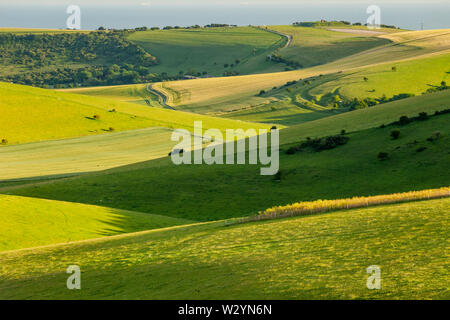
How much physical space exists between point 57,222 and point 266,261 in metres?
18.7

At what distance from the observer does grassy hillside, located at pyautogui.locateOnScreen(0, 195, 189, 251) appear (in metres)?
30.9

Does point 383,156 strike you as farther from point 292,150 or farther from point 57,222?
point 57,222

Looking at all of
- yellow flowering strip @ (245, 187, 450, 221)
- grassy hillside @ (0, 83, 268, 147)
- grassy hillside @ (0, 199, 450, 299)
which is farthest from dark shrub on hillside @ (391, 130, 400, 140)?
grassy hillside @ (0, 83, 268, 147)

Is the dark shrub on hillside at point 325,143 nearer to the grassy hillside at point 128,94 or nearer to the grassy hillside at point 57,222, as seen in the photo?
the grassy hillside at point 57,222

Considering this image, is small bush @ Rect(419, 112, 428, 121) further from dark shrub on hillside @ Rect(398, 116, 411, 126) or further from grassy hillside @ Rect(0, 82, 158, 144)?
grassy hillside @ Rect(0, 82, 158, 144)

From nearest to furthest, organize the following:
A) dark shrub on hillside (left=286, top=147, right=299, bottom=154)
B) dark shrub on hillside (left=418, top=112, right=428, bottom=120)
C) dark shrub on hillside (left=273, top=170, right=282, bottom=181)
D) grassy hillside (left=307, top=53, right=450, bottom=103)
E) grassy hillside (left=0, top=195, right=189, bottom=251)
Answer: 1. grassy hillside (left=0, top=195, right=189, bottom=251)
2. dark shrub on hillside (left=273, top=170, right=282, bottom=181)
3. dark shrub on hillside (left=418, top=112, right=428, bottom=120)
4. dark shrub on hillside (left=286, top=147, right=299, bottom=154)
5. grassy hillside (left=307, top=53, right=450, bottom=103)

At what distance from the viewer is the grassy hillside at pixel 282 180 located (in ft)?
140

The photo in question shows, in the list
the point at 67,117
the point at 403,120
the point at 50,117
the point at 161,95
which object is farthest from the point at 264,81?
the point at 403,120

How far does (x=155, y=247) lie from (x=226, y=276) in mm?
6931

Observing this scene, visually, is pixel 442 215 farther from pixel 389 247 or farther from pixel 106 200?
pixel 106 200

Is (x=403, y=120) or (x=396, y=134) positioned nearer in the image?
(x=396, y=134)

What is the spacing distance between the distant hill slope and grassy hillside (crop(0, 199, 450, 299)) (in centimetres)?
1630

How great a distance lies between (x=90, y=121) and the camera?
96.6 metres

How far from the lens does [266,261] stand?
18.9m
